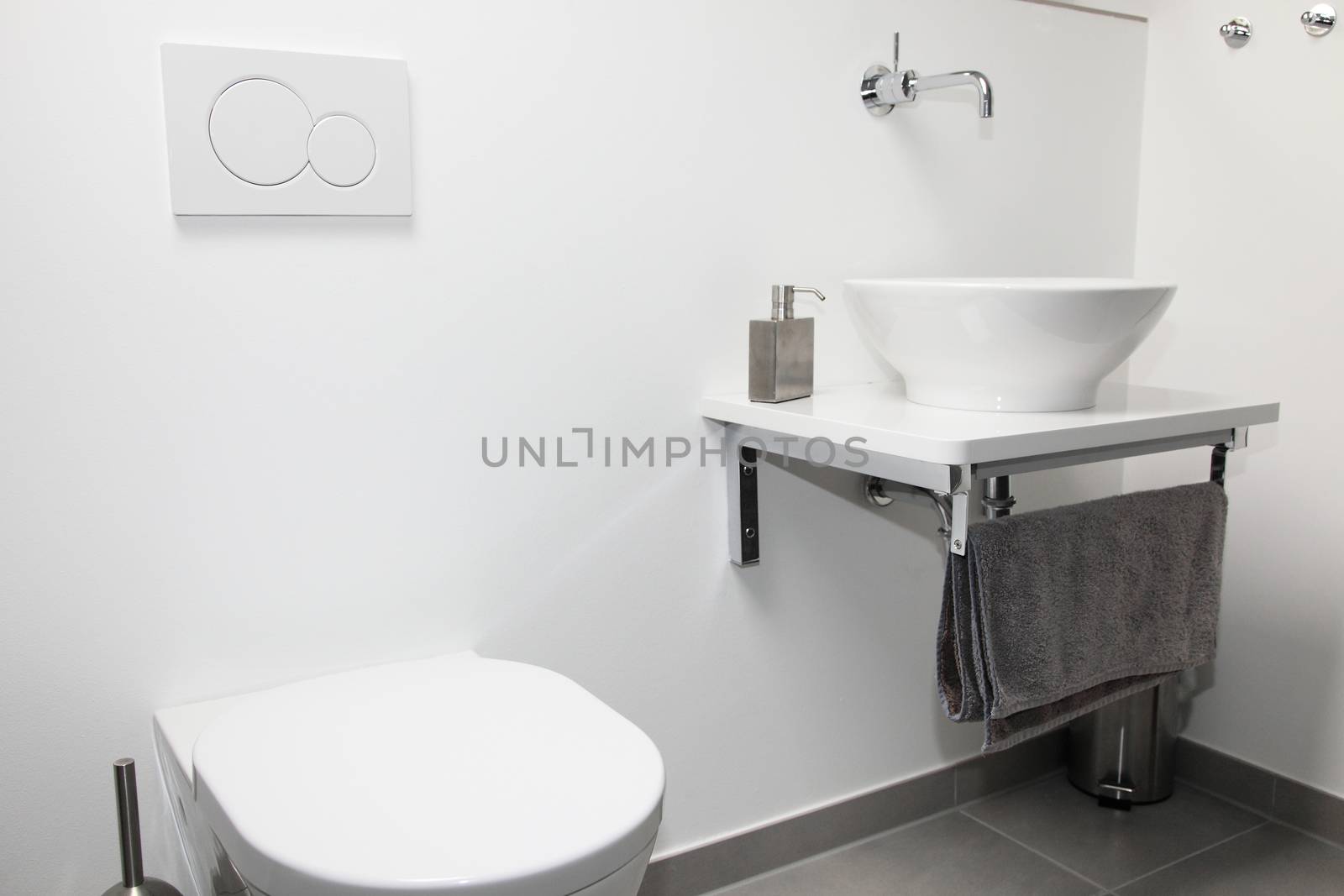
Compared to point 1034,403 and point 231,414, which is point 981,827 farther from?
point 231,414

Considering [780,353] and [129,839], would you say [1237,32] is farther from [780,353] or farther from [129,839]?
[129,839]

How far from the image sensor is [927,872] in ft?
5.02

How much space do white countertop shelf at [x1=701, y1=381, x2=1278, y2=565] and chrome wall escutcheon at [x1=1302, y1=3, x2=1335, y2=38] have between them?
0.56 metres

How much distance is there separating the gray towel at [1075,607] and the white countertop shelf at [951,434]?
89mm

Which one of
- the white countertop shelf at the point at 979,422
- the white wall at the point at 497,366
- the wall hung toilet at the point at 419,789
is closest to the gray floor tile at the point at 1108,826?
the white wall at the point at 497,366

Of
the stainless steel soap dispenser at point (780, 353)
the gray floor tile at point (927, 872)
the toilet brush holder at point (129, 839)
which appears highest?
the stainless steel soap dispenser at point (780, 353)

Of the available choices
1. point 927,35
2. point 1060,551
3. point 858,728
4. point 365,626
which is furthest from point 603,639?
point 927,35

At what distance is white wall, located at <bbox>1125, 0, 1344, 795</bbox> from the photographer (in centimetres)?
152

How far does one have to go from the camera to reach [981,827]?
5.43ft

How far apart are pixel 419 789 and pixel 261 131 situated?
2.22ft

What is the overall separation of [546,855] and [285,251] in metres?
0.70

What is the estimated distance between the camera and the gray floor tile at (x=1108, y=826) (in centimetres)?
155

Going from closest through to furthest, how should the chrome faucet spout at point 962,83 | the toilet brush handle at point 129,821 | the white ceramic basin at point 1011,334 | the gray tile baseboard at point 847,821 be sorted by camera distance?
the toilet brush handle at point 129,821 → the white ceramic basin at point 1011,334 → the chrome faucet spout at point 962,83 → the gray tile baseboard at point 847,821

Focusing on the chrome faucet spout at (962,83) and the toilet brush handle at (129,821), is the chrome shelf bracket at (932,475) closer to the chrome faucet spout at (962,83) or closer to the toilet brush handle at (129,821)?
the chrome faucet spout at (962,83)
